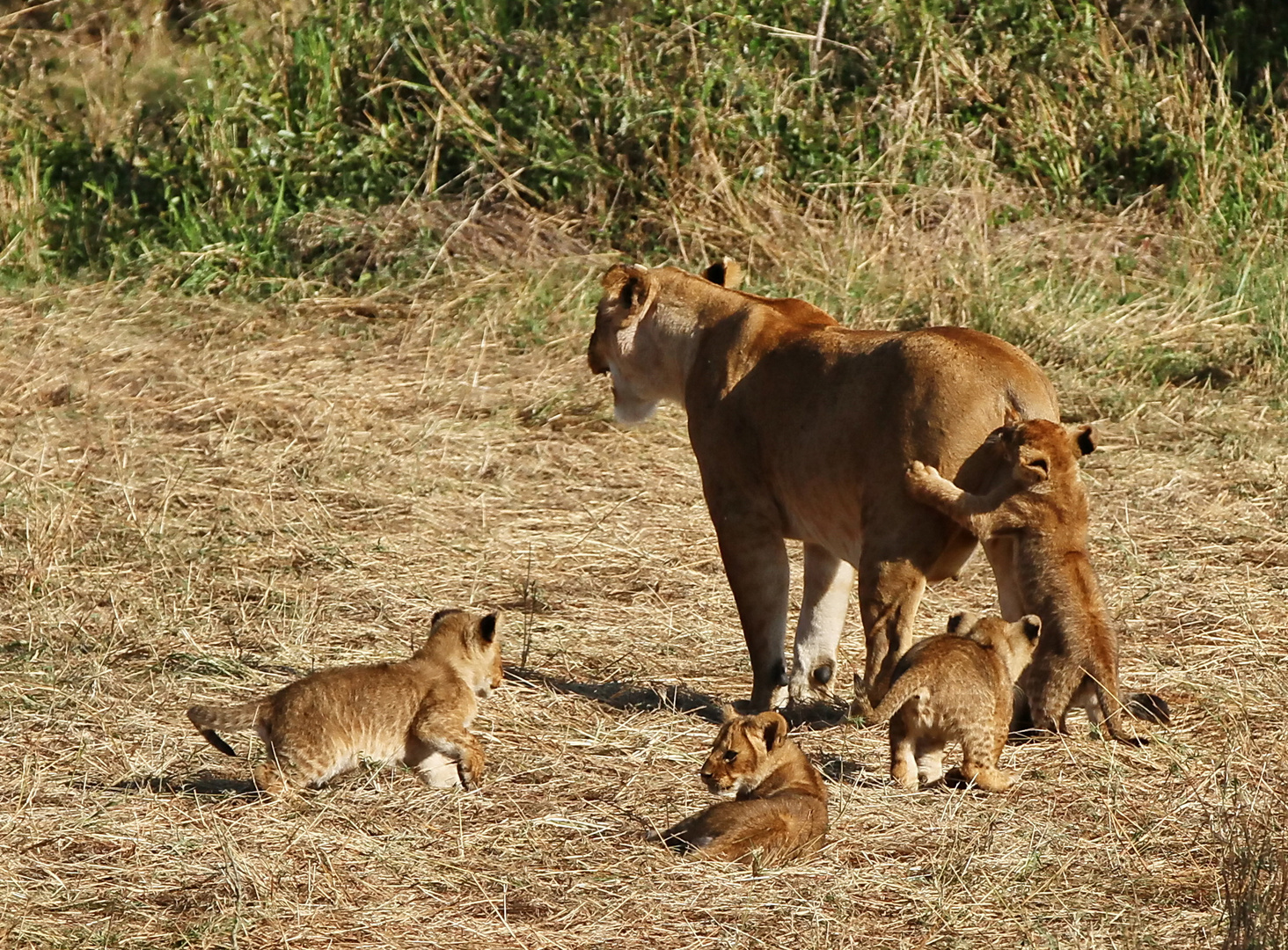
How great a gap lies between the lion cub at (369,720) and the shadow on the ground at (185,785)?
152mm

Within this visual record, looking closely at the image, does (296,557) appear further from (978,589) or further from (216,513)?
(978,589)

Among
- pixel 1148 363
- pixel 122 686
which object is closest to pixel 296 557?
pixel 122 686

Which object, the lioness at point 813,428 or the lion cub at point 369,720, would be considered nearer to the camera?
the lion cub at point 369,720

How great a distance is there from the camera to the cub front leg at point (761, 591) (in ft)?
21.3

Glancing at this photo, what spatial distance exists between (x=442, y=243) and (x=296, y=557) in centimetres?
443

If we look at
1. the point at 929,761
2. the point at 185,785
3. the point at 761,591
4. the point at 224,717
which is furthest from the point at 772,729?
the point at 185,785

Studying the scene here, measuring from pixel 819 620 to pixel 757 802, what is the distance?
185cm

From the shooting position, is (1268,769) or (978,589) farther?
(978,589)

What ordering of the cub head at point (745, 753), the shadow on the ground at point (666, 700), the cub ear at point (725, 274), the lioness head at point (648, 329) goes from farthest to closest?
the cub ear at point (725, 274) → the lioness head at point (648, 329) → the shadow on the ground at point (666, 700) → the cub head at point (745, 753)

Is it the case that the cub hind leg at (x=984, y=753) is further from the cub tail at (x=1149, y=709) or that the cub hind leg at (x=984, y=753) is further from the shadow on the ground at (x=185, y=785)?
the shadow on the ground at (x=185, y=785)

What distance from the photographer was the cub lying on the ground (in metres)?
5.61

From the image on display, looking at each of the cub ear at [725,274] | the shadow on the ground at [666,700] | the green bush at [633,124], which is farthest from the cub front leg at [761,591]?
the green bush at [633,124]

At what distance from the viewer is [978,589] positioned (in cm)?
788

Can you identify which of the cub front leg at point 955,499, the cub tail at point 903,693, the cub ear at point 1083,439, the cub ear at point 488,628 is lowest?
the cub ear at point 488,628
